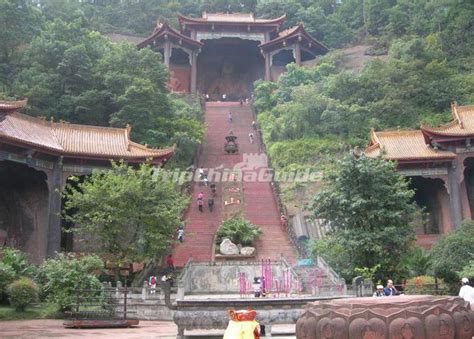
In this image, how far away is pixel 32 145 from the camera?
941 inches

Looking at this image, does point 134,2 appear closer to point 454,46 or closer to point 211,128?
point 211,128

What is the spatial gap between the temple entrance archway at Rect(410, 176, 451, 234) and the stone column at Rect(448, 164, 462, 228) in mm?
483

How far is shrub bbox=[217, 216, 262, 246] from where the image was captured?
2570 centimetres

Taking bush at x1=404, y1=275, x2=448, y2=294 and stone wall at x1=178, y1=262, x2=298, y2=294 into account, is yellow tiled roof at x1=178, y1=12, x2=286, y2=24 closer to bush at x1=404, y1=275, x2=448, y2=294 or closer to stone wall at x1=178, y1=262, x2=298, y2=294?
stone wall at x1=178, y1=262, x2=298, y2=294

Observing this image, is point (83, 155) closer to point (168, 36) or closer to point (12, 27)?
point (12, 27)

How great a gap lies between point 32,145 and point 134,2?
45.0m

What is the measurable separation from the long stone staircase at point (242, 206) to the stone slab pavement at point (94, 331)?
9.13 metres

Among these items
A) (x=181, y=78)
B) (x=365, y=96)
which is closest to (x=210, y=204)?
(x=365, y=96)

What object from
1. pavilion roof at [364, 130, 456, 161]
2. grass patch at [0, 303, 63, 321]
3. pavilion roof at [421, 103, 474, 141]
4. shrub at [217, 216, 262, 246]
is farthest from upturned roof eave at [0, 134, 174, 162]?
pavilion roof at [421, 103, 474, 141]

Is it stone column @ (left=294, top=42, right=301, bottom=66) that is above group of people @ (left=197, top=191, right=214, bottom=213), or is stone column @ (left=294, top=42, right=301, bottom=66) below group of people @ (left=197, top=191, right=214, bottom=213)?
above

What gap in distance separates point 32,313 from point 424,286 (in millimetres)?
12090

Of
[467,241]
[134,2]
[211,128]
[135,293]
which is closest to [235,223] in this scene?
[135,293]

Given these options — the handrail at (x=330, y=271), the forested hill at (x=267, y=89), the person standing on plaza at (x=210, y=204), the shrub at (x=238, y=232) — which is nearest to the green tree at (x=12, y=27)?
the forested hill at (x=267, y=89)

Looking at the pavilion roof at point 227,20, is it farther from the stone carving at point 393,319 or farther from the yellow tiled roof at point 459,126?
the stone carving at point 393,319
